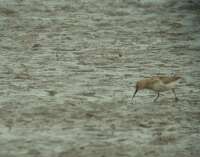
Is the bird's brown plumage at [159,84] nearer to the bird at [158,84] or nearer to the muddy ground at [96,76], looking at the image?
the bird at [158,84]

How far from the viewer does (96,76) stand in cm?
1716

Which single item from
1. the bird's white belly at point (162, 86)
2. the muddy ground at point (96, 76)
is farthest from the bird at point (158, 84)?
the muddy ground at point (96, 76)

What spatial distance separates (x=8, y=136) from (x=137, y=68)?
263 inches

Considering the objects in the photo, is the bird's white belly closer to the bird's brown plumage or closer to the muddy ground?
the bird's brown plumage

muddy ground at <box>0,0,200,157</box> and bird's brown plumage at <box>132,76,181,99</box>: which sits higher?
bird's brown plumage at <box>132,76,181,99</box>

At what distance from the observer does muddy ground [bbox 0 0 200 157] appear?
11984mm

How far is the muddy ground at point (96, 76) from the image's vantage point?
12.0m

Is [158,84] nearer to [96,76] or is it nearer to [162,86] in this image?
[162,86]

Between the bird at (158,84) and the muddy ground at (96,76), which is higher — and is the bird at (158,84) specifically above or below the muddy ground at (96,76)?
above

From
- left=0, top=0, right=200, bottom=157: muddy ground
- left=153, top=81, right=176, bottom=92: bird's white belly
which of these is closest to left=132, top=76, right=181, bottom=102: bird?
left=153, top=81, right=176, bottom=92: bird's white belly

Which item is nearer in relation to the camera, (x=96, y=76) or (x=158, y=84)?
(x=158, y=84)

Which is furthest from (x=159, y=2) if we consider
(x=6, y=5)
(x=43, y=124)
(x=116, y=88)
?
(x=43, y=124)

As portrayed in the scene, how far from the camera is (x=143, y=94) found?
1556cm

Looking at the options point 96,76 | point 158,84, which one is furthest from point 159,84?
point 96,76
